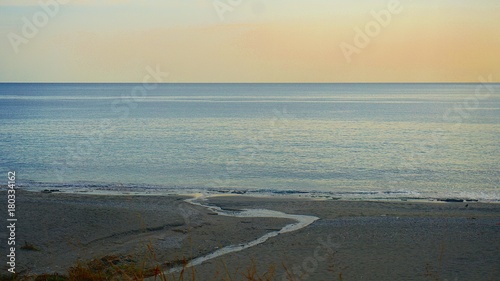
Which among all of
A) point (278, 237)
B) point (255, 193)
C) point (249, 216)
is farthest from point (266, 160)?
point (278, 237)

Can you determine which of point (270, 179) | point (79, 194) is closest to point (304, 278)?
point (79, 194)

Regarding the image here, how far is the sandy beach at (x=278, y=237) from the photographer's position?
1395cm

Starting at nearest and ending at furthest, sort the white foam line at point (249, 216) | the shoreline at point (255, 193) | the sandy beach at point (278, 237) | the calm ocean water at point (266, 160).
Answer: the sandy beach at point (278, 237), the white foam line at point (249, 216), the shoreline at point (255, 193), the calm ocean water at point (266, 160)

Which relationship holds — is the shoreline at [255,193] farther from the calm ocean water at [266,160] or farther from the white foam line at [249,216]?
the white foam line at [249,216]

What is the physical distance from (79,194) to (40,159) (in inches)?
661

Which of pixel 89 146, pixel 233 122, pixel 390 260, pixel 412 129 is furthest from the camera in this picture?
pixel 233 122

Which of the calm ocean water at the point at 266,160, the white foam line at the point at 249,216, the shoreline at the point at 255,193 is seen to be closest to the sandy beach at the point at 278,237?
the white foam line at the point at 249,216

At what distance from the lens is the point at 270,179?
32219 millimetres

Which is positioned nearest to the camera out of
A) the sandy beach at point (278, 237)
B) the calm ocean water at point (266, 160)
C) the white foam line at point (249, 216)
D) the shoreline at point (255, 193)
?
the sandy beach at point (278, 237)

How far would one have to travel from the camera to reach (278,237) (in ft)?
57.6

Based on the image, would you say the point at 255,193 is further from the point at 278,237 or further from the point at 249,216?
the point at 278,237

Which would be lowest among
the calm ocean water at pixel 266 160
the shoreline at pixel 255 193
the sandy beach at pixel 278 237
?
the sandy beach at pixel 278 237

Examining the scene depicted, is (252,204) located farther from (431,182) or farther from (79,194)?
(431,182)

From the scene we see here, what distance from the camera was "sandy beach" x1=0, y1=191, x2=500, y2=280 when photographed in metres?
14.0
